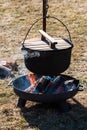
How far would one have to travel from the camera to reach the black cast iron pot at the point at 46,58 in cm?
573

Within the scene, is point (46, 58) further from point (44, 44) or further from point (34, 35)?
point (34, 35)

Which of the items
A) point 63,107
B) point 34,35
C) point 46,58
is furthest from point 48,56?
point 34,35

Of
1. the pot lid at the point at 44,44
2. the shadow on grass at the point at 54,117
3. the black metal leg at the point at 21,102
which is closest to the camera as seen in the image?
the shadow on grass at the point at 54,117

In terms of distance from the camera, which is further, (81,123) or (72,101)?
(72,101)

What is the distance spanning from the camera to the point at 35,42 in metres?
6.11

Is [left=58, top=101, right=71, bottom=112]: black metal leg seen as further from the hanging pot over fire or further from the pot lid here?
the pot lid

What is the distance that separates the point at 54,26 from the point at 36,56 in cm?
472

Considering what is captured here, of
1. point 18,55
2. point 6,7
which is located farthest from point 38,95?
point 6,7

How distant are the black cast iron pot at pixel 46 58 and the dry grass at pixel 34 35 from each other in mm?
596

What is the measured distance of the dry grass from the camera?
580 centimetres

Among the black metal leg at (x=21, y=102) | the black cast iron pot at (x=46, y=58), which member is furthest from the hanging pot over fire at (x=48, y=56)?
the black metal leg at (x=21, y=102)

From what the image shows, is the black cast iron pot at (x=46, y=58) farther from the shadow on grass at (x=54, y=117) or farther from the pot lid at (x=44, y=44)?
the shadow on grass at (x=54, y=117)

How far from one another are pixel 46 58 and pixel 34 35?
4146 mm

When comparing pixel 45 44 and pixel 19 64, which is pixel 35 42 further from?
pixel 19 64
